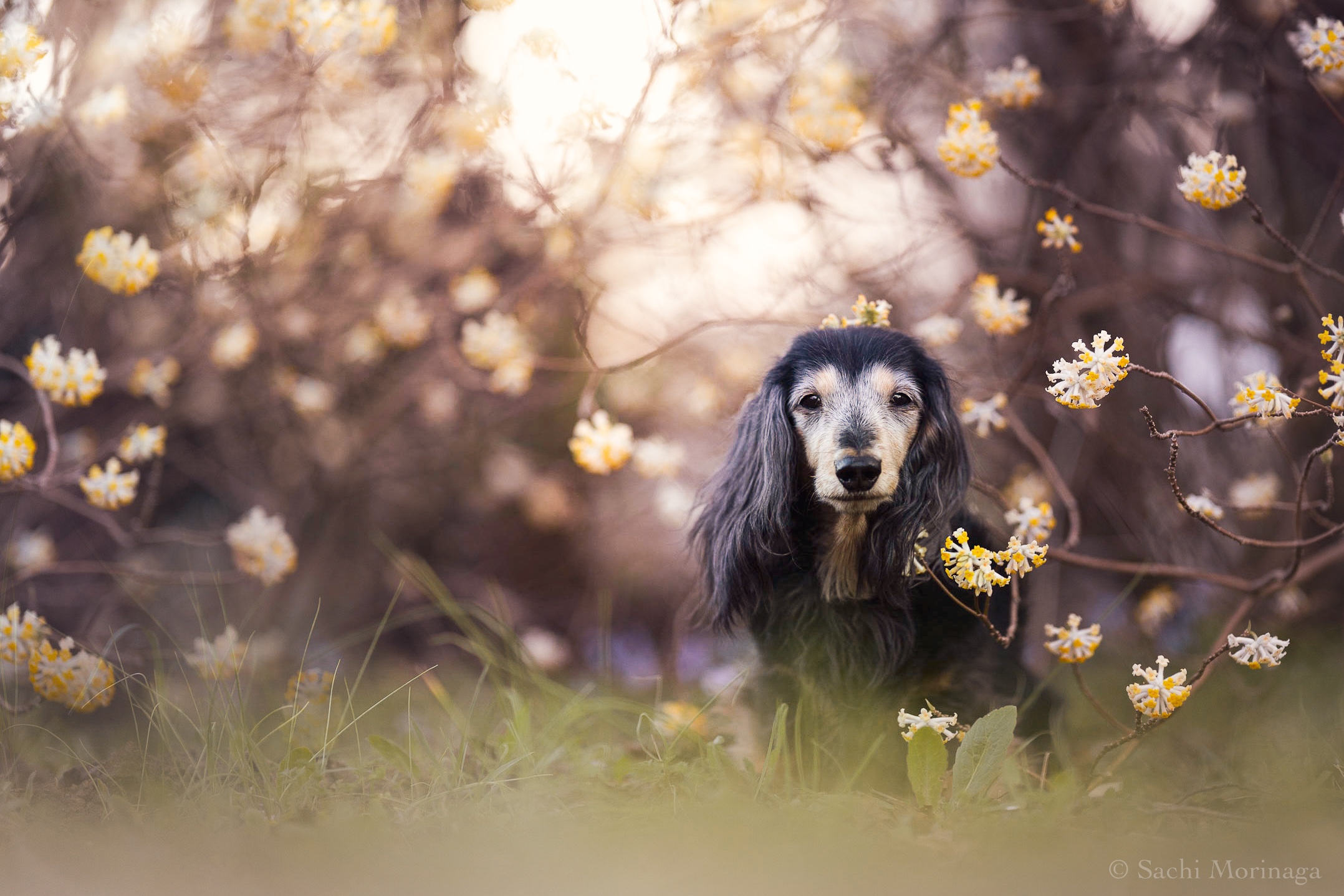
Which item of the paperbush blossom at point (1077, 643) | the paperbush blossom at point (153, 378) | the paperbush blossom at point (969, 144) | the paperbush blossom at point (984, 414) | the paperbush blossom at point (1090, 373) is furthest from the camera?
the paperbush blossom at point (153, 378)

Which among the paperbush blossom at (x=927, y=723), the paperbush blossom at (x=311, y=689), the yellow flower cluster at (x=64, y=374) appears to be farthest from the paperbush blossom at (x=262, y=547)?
the paperbush blossom at (x=927, y=723)

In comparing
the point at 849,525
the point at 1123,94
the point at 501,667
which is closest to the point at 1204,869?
the point at 849,525

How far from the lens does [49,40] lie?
2.40 m

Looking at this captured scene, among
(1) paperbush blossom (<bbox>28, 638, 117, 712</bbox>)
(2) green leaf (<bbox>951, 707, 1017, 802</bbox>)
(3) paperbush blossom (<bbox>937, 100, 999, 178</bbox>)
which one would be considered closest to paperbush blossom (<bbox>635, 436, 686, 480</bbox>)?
(3) paperbush blossom (<bbox>937, 100, 999, 178</bbox>)

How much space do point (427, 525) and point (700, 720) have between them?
185cm

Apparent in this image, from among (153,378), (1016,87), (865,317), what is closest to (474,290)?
(153,378)

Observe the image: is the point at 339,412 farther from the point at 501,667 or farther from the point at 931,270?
the point at 931,270

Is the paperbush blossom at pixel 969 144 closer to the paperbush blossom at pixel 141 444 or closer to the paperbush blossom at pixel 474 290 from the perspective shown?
the paperbush blossom at pixel 474 290

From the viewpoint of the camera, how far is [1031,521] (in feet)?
7.07

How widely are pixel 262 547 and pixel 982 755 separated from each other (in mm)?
2453

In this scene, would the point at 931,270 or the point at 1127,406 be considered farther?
the point at 1127,406

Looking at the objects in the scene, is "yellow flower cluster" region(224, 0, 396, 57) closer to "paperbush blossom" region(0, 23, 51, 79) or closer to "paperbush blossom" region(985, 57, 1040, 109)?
"paperbush blossom" region(0, 23, 51, 79)

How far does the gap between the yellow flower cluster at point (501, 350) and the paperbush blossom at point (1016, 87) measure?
5.97 ft

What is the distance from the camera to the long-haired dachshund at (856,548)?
2104 millimetres
